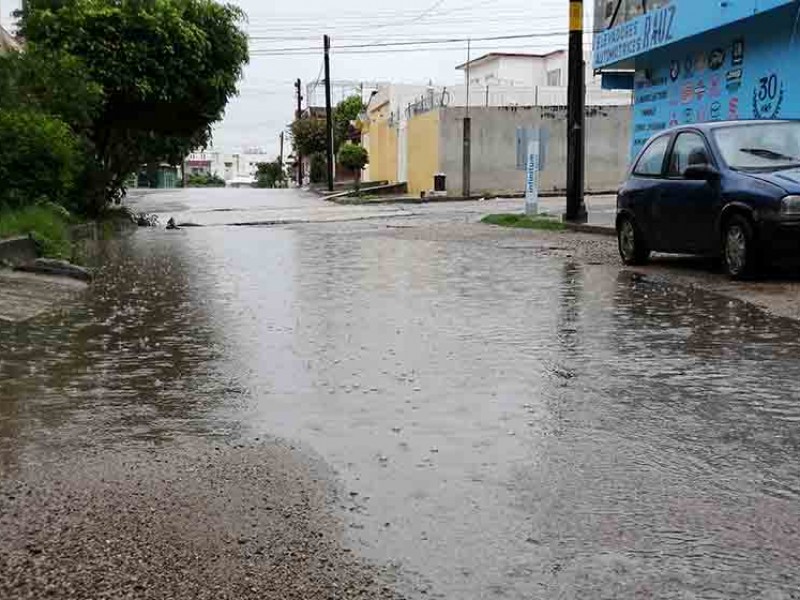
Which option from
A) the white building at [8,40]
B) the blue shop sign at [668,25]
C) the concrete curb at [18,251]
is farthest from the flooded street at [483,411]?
the white building at [8,40]

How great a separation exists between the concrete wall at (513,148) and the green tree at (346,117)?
3270 cm

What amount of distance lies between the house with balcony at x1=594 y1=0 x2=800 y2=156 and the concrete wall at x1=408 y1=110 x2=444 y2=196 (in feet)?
63.0

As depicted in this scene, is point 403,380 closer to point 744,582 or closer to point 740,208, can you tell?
point 744,582

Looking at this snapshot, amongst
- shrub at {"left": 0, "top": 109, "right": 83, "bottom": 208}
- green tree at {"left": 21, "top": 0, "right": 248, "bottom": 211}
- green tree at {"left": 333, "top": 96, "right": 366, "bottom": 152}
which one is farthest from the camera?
green tree at {"left": 333, "top": 96, "right": 366, "bottom": 152}

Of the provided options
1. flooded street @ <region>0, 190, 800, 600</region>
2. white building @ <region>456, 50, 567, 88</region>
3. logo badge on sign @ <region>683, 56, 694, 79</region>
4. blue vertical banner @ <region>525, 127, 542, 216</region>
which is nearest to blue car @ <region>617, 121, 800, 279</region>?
flooded street @ <region>0, 190, 800, 600</region>

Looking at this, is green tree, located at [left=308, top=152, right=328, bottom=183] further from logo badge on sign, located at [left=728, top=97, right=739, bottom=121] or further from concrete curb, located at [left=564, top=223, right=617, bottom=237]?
logo badge on sign, located at [left=728, top=97, right=739, bottom=121]

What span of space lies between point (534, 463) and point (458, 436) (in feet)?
1.63

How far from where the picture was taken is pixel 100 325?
7.89 meters

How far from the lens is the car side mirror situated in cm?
998

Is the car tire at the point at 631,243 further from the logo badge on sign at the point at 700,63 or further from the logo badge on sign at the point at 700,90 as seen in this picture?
the logo badge on sign at the point at 700,63

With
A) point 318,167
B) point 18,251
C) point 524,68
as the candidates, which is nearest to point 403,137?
point 524,68

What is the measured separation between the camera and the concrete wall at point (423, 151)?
1640 inches

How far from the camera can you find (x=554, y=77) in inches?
2650

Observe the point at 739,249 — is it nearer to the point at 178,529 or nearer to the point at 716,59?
the point at 178,529
